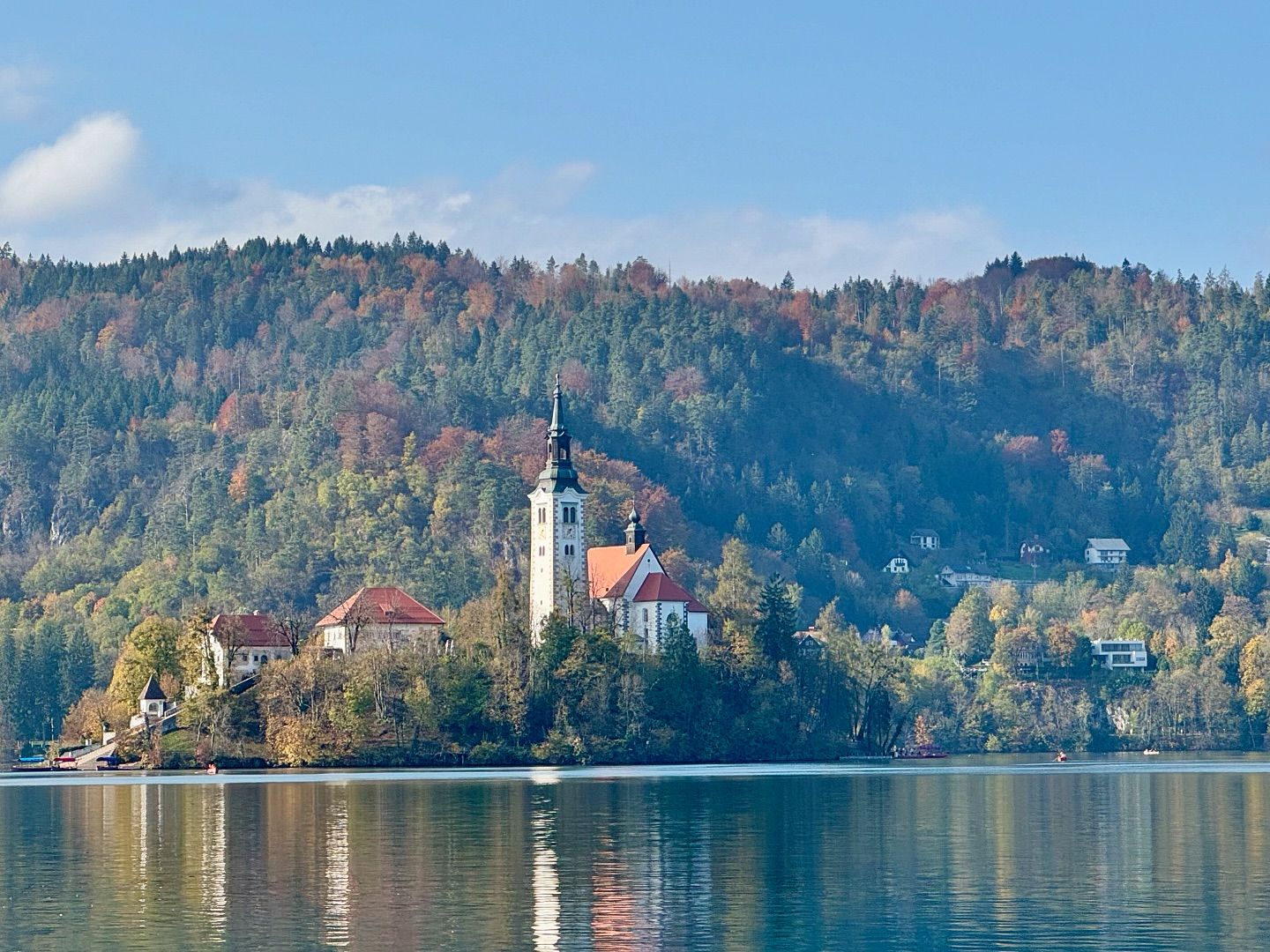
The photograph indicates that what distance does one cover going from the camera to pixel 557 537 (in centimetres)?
15888

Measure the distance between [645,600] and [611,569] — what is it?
6021mm

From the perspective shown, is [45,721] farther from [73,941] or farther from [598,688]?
[73,941]

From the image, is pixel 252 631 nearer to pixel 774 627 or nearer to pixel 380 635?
pixel 380 635

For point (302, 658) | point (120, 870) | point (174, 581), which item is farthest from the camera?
point (174, 581)

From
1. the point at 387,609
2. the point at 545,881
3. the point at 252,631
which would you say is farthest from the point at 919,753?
the point at 545,881

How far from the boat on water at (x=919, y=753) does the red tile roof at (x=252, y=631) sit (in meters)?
41.6

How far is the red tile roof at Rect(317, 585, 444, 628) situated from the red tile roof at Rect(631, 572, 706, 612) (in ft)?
44.0

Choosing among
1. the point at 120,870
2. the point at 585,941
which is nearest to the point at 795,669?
the point at 120,870

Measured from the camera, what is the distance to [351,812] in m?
88.0

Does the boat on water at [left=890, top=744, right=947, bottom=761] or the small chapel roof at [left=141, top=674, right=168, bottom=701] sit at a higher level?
the small chapel roof at [left=141, top=674, right=168, bottom=701]

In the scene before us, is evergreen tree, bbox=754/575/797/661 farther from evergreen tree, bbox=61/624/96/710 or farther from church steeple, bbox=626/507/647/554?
evergreen tree, bbox=61/624/96/710

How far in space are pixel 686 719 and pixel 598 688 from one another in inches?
278

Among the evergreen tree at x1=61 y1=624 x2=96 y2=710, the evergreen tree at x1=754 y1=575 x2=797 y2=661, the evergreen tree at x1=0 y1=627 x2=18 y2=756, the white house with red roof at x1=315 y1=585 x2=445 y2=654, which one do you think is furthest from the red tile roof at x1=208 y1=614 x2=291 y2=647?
the evergreen tree at x1=754 y1=575 x2=797 y2=661

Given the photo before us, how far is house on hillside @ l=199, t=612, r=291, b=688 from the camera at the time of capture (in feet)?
471
